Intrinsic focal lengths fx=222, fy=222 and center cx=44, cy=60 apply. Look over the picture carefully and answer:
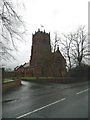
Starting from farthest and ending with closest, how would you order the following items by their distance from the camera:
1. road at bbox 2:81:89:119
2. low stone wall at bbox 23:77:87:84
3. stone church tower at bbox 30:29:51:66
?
stone church tower at bbox 30:29:51:66, low stone wall at bbox 23:77:87:84, road at bbox 2:81:89:119

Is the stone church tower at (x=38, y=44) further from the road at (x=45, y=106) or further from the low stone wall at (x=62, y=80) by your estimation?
the road at (x=45, y=106)

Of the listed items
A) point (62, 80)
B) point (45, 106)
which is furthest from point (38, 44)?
point (45, 106)


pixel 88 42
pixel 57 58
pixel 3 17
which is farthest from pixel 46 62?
pixel 3 17

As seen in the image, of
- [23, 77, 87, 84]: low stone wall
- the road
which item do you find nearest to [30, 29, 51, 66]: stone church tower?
[23, 77, 87, 84]: low stone wall

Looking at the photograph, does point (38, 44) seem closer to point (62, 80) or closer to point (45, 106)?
point (62, 80)

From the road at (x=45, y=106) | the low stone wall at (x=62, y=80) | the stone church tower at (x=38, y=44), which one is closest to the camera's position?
the road at (x=45, y=106)

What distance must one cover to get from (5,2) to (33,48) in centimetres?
6792

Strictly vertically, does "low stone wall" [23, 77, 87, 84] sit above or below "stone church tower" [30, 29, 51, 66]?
below

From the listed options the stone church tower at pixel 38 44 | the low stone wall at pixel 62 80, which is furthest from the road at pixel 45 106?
the stone church tower at pixel 38 44

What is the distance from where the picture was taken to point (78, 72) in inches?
1522

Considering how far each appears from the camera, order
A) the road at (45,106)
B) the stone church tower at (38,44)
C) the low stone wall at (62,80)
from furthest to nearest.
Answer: the stone church tower at (38,44) → the low stone wall at (62,80) → the road at (45,106)

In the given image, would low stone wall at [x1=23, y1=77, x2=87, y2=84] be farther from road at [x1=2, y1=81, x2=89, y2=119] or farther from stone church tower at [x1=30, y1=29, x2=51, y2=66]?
stone church tower at [x1=30, y1=29, x2=51, y2=66]

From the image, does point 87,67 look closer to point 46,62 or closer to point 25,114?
point 46,62

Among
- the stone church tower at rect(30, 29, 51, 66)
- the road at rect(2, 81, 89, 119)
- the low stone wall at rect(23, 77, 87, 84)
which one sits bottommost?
the road at rect(2, 81, 89, 119)
